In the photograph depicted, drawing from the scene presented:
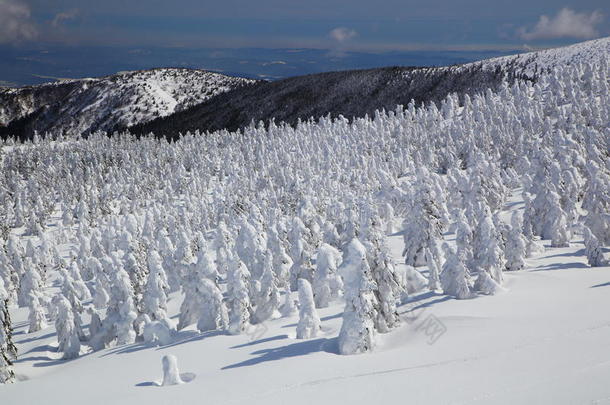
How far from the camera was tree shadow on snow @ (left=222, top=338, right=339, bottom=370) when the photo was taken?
20.4m

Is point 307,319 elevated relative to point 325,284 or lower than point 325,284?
lower

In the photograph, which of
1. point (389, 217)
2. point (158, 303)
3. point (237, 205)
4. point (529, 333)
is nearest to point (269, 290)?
point (158, 303)

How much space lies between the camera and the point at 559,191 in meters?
40.0

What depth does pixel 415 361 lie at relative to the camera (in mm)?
17375

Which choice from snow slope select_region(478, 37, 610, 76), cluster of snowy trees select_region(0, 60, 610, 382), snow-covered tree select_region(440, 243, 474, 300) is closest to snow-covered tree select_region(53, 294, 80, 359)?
cluster of snowy trees select_region(0, 60, 610, 382)

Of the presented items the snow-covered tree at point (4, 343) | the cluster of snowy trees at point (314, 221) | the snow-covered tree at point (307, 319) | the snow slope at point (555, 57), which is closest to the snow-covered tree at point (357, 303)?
the cluster of snowy trees at point (314, 221)

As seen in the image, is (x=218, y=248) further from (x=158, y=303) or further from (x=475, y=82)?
(x=475, y=82)

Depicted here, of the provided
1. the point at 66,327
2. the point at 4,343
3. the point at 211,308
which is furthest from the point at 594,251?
the point at 4,343

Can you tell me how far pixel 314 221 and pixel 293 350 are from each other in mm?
23613

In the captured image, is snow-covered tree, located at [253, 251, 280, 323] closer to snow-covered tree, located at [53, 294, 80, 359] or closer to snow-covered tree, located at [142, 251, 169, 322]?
snow-covered tree, located at [142, 251, 169, 322]

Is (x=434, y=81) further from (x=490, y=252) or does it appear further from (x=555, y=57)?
(x=490, y=252)

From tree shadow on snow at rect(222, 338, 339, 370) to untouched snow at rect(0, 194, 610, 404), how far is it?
58mm

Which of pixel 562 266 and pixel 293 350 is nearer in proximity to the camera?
pixel 293 350

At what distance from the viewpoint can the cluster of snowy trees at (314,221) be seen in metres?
26.1
